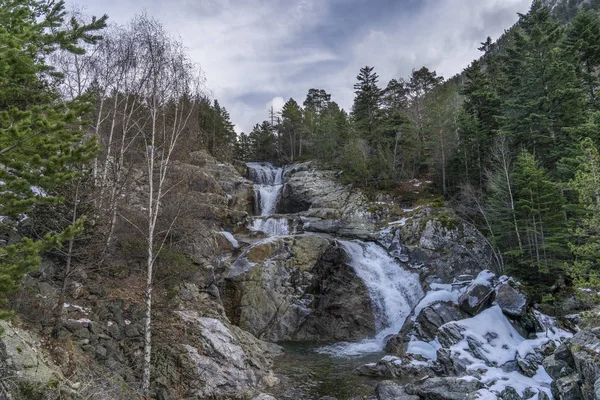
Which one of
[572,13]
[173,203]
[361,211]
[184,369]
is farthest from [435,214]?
[572,13]

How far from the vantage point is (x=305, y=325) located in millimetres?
20469

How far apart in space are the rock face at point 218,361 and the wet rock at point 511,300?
11.3 meters

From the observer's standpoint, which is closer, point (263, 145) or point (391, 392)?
point (391, 392)

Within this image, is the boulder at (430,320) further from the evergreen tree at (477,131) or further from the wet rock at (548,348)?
the evergreen tree at (477,131)

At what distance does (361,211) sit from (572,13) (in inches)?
3123

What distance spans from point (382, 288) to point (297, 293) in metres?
5.37

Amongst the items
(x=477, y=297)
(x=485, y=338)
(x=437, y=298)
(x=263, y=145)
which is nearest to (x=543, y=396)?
(x=485, y=338)

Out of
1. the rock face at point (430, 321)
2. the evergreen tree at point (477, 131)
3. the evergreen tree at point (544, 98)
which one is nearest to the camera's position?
the rock face at point (430, 321)

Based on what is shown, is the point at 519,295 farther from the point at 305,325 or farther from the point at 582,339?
the point at 305,325

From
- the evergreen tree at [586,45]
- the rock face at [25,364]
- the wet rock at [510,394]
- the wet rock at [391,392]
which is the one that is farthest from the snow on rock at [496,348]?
the evergreen tree at [586,45]

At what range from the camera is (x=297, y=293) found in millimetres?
21344

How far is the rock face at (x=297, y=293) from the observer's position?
19.9 m

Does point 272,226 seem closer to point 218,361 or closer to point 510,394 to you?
point 218,361

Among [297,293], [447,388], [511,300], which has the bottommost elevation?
[447,388]
